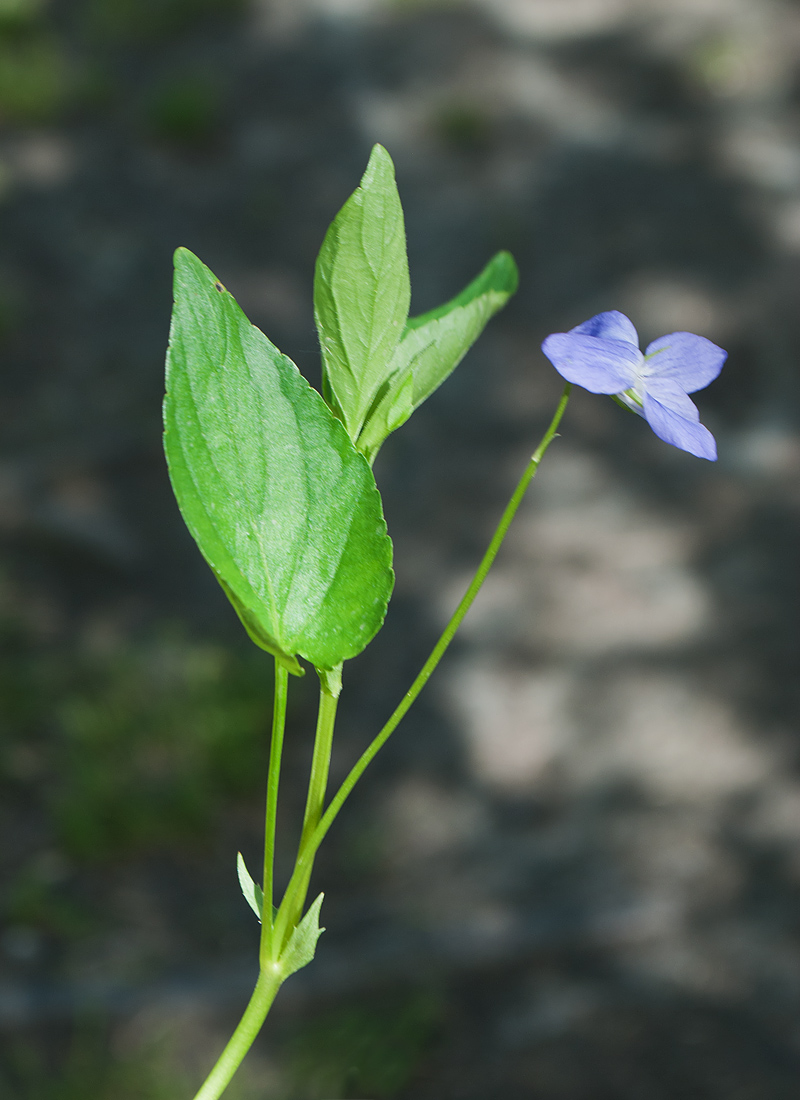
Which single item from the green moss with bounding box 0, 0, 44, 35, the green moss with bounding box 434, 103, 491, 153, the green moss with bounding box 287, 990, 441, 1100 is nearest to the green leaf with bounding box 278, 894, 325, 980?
the green moss with bounding box 287, 990, 441, 1100

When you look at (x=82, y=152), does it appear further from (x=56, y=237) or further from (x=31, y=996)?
(x=31, y=996)

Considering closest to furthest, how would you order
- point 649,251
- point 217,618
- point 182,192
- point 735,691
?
point 735,691
point 217,618
point 649,251
point 182,192

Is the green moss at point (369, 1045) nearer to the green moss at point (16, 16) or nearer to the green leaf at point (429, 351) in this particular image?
the green leaf at point (429, 351)

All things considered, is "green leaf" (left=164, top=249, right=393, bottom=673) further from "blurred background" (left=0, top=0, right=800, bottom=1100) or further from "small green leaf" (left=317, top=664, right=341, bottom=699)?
"blurred background" (left=0, top=0, right=800, bottom=1100)

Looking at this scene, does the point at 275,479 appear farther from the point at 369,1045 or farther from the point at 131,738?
the point at 131,738

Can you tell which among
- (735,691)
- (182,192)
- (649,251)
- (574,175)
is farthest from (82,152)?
(735,691)

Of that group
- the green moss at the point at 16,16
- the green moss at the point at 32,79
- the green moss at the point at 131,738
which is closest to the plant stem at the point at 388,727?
the green moss at the point at 131,738

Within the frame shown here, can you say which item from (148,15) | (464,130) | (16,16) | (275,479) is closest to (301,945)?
(275,479)
